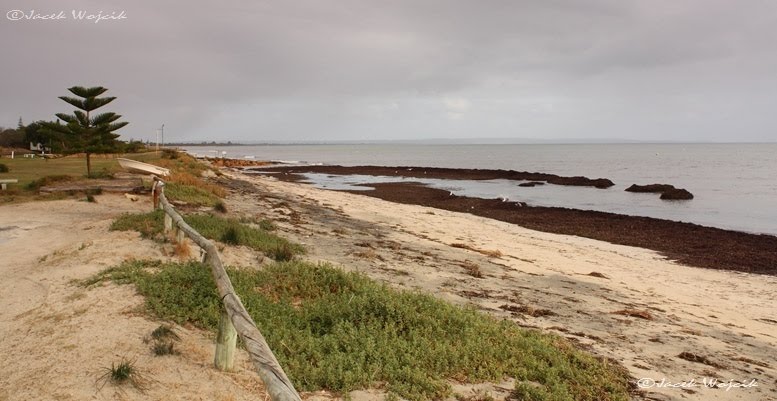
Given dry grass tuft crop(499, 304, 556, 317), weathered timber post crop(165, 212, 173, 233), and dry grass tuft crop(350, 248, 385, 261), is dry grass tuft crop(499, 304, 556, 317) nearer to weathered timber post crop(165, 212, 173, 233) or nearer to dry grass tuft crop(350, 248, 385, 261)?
dry grass tuft crop(350, 248, 385, 261)

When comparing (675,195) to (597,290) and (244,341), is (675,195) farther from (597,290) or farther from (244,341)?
(244,341)

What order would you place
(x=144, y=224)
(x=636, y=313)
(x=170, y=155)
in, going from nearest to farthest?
(x=636, y=313), (x=144, y=224), (x=170, y=155)

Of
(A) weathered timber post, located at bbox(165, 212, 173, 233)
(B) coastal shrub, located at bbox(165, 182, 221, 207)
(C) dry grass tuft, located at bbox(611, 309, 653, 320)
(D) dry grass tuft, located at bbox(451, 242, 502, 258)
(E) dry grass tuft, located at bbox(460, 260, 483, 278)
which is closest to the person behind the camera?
(C) dry grass tuft, located at bbox(611, 309, 653, 320)

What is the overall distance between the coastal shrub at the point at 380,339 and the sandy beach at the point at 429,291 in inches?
13.9

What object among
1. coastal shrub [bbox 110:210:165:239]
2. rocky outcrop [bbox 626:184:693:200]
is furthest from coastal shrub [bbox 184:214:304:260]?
rocky outcrop [bbox 626:184:693:200]

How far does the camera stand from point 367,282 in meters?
8.46

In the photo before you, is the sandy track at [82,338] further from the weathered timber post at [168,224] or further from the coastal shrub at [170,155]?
the coastal shrub at [170,155]

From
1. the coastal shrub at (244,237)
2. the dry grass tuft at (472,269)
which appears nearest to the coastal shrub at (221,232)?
the coastal shrub at (244,237)

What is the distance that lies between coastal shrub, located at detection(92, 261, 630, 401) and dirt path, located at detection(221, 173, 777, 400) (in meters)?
1.15

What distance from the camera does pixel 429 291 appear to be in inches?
395

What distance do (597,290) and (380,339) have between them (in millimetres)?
7537

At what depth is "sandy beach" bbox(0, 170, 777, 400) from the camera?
4977mm

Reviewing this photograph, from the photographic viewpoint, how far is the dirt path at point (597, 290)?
7.46 metres

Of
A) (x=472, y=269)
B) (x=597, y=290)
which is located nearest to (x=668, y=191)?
(x=597, y=290)
